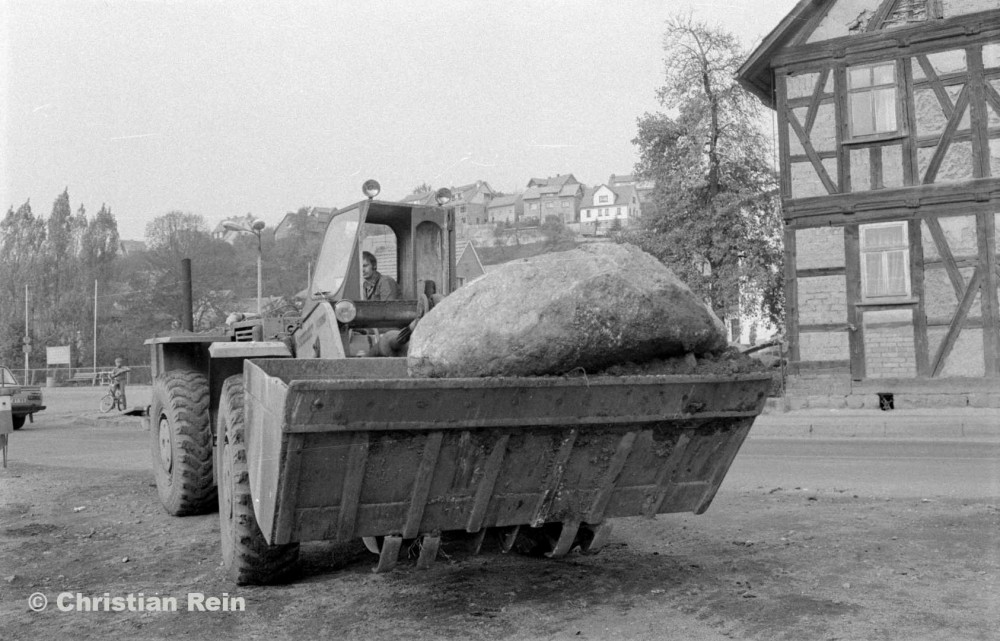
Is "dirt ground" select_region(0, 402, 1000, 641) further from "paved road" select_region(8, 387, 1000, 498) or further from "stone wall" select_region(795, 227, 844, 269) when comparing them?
"stone wall" select_region(795, 227, 844, 269)

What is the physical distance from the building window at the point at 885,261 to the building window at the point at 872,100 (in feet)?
6.39

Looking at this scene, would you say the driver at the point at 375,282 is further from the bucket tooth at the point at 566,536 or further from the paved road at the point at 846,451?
the paved road at the point at 846,451

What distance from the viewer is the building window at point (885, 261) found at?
16.9 m

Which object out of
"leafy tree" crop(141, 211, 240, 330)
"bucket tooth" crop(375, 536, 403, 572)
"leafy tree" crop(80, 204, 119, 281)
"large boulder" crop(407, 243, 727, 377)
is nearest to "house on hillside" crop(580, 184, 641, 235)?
"leafy tree" crop(141, 211, 240, 330)

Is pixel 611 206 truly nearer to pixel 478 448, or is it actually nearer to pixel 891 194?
pixel 891 194

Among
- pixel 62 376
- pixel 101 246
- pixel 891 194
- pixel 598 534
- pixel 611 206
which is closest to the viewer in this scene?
pixel 598 534

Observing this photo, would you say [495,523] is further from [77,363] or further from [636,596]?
[77,363]

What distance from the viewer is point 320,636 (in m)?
3.71

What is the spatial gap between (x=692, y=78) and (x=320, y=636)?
2461 centimetres

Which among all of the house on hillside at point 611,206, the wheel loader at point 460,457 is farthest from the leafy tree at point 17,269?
the wheel loader at point 460,457

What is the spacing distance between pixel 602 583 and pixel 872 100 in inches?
619

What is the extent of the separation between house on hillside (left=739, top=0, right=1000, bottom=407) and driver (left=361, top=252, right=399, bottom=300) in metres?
13.2

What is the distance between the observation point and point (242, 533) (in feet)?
14.5

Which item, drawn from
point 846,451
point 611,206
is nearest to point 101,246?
point 611,206
